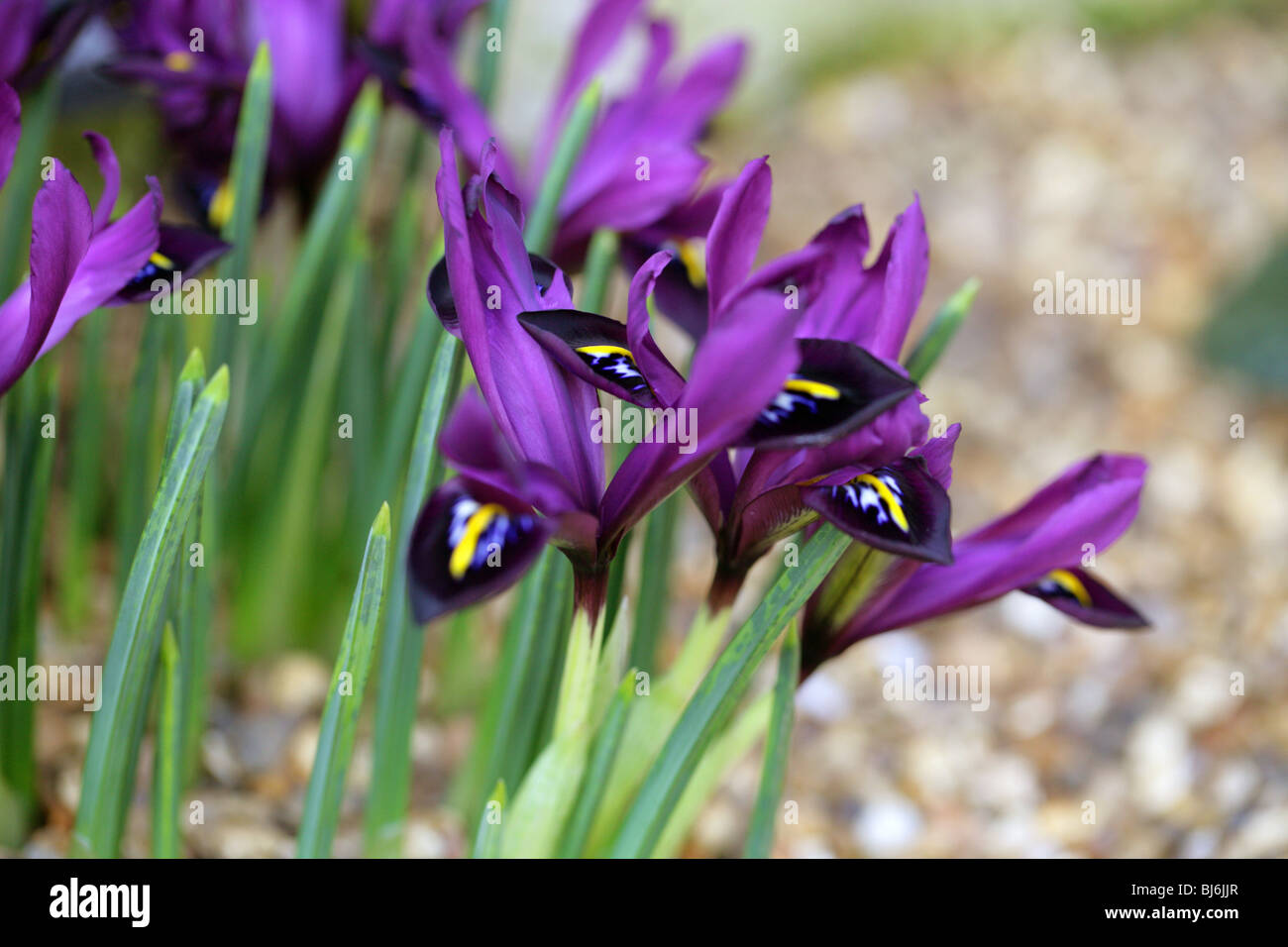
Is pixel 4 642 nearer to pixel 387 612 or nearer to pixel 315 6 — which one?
pixel 387 612

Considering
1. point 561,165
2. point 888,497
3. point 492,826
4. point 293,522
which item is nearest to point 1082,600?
point 888,497

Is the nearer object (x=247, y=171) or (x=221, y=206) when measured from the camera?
(x=247, y=171)

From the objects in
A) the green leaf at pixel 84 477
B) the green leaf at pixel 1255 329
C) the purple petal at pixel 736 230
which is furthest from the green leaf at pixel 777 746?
the green leaf at pixel 1255 329

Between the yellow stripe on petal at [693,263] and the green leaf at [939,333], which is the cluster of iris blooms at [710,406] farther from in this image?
the green leaf at [939,333]

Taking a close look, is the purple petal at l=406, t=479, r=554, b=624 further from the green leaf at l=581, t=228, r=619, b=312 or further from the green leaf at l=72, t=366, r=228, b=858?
the green leaf at l=581, t=228, r=619, b=312

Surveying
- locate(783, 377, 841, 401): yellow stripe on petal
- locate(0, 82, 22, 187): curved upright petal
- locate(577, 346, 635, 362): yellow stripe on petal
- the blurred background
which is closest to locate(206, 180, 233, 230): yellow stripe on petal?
the blurred background

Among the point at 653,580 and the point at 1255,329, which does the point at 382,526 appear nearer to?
the point at 653,580

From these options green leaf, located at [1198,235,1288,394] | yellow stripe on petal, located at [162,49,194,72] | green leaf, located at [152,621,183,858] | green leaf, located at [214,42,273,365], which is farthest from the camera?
green leaf, located at [1198,235,1288,394]
